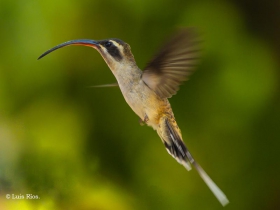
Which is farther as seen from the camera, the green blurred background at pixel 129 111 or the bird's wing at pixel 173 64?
the green blurred background at pixel 129 111

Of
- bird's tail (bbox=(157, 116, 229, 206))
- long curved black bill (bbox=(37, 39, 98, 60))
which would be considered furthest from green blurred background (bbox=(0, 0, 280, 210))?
long curved black bill (bbox=(37, 39, 98, 60))

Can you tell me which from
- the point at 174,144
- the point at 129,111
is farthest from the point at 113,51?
the point at 129,111

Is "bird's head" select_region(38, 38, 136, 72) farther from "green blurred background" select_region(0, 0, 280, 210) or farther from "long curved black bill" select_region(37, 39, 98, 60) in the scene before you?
"green blurred background" select_region(0, 0, 280, 210)

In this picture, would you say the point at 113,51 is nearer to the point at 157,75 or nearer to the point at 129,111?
the point at 157,75

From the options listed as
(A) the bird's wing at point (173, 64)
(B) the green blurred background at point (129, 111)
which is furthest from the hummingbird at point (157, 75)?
(B) the green blurred background at point (129, 111)

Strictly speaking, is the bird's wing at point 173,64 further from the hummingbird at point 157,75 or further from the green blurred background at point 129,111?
the green blurred background at point 129,111

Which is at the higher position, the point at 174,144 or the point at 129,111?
the point at 174,144
